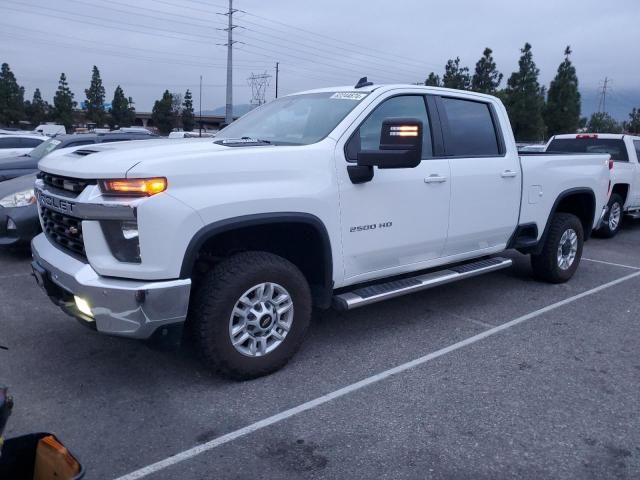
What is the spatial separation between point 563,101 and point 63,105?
1877 inches

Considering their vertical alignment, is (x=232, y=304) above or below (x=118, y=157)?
below

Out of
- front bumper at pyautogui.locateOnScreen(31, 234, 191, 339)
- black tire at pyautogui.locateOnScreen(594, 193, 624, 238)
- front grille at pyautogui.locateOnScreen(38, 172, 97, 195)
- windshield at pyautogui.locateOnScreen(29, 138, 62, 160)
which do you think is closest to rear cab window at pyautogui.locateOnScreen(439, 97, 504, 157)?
front bumper at pyautogui.locateOnScreen(31, 234, 191, 339)

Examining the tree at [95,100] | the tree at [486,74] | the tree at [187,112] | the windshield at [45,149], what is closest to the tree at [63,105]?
the tree at [95,100]

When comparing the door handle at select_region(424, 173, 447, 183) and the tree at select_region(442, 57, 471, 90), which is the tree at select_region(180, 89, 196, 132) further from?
the door handle at select_region(424, 173, 447, 183)

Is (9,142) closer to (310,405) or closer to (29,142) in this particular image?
(29,142)

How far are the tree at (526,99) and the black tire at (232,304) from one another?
3158 centimetres

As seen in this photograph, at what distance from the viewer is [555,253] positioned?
6180 millimetres

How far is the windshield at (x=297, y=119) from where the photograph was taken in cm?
418

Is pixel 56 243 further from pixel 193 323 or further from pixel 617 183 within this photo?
pixel 617 183

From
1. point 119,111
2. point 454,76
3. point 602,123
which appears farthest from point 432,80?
point 119,111

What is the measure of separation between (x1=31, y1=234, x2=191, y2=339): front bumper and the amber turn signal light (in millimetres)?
493

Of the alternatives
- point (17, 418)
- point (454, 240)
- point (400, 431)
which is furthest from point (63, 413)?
point (454, 240)

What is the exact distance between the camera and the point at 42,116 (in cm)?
6078

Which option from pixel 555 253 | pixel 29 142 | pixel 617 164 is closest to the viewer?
pixel 555 253
